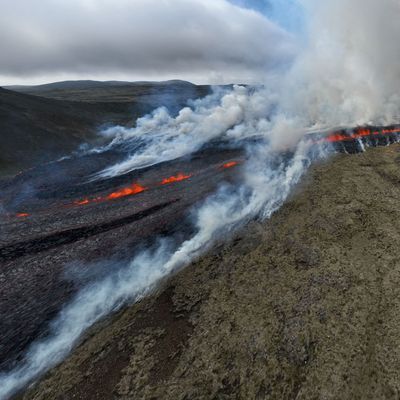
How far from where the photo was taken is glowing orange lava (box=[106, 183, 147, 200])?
90.4ft

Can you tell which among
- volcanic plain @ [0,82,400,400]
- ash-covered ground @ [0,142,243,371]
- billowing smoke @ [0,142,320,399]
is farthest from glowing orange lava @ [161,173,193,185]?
billowing smoke @ [0,142,320,399]

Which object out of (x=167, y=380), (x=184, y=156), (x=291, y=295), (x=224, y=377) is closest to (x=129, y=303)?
(x=167, y=380)

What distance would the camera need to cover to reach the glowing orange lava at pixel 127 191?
2756 cm

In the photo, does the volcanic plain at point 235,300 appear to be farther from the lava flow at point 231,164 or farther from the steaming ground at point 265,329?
the lava flow at point 231,164

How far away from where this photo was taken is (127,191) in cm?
2864

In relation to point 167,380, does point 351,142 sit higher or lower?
higher

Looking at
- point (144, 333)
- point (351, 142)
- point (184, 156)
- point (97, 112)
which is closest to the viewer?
point (144, 333)

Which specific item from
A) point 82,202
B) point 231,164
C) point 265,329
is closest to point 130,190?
point 82,202

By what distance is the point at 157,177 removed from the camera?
31891 millimetres

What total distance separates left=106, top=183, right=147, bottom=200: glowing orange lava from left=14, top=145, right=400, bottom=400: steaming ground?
43.2 feet

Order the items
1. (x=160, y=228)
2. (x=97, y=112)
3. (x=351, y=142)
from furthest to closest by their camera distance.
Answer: (x=97, y=112), (x=351, y=142), (x=160, y=228)

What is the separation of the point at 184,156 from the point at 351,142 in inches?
694

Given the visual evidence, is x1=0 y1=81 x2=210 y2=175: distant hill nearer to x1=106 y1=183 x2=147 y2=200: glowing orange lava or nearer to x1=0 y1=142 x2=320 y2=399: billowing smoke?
x1=106 y1=183 x2=147 y2=200: glowing orange lava

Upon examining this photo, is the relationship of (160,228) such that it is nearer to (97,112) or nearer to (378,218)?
(378,218)
